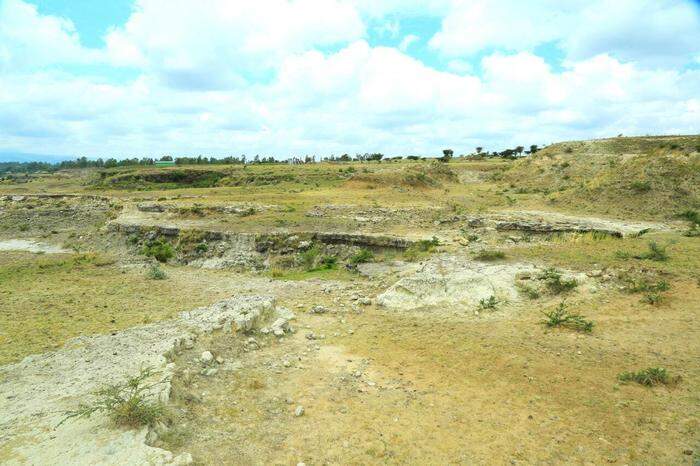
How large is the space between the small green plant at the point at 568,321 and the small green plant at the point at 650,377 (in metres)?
1.70

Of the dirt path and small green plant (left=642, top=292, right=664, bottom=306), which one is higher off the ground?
small green plant (left=642, top=292, right=664, bottom=306)

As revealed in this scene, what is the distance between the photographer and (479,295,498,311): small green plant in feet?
33.1

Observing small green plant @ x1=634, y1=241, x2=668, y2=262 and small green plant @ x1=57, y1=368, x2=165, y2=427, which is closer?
small green plant @ x1=57, y1=368, x2=165, y2=427

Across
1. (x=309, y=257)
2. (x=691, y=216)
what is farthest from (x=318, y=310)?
(x=691, y=216)

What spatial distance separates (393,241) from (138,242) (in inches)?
505

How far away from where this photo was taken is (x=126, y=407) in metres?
5.61

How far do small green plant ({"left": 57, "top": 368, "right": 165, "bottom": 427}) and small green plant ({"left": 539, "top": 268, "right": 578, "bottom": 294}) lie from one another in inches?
346

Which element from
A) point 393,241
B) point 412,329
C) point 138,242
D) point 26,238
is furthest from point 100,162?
point 412,329

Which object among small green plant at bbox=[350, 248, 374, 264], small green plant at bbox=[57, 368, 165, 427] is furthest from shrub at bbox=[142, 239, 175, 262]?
small green plant at bbox=[57, 368, 165, 427]

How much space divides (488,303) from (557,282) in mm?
1871

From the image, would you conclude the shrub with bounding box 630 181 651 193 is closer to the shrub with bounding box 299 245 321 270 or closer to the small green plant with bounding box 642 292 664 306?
the small green plant with bounding box 642 292 664 306

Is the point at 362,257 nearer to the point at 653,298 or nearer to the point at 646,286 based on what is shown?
the point at 646,286

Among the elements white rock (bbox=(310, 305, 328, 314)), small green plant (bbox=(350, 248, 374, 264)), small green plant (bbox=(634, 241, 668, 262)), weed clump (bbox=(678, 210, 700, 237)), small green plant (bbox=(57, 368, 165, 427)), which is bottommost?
white rock (bbox=(310, 305, 328, 314))

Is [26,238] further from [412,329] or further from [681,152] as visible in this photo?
[681,152]
